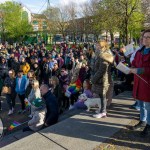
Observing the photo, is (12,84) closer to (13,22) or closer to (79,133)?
(79,133)

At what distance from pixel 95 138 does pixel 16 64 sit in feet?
31.5

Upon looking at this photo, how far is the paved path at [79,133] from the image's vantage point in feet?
13.0

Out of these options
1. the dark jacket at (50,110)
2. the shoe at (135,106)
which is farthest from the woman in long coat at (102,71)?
the dark jacket at (50,110)

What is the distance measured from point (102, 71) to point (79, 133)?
1387 millimetres

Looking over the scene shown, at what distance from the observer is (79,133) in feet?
14.4

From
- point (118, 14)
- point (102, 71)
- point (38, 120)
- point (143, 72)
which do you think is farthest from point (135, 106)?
point (118, 14)

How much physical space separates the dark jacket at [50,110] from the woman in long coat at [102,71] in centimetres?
114

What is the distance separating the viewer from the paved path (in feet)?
13.0

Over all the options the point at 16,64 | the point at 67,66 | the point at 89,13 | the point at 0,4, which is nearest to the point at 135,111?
the point at 67,66

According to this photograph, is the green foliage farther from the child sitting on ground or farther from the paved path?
the paved path

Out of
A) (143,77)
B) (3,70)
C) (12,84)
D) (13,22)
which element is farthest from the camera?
(13,22)

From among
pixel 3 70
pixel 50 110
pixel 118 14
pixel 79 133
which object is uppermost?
pixel 118 14

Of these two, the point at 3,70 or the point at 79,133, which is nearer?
the point at 79,133

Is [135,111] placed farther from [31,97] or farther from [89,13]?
[89,13]
